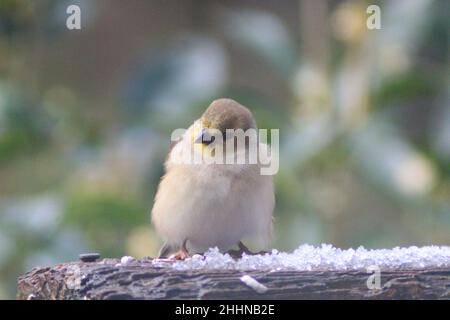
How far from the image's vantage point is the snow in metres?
2.10

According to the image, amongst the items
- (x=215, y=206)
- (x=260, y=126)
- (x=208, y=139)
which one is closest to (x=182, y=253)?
(x=215, y=206)

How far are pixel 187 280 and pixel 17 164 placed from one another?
10.4 feet

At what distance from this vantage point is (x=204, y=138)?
3000mm

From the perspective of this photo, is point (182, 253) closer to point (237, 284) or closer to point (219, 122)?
point (219, 122)

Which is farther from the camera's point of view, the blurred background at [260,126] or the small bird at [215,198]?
the blurred background at [260,126]

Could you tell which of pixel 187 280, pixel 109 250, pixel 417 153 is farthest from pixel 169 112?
pixel 187 280

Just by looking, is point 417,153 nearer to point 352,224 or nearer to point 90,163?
point 352,224

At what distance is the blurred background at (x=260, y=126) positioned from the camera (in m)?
4.39

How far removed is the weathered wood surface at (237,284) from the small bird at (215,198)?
90 centimetres

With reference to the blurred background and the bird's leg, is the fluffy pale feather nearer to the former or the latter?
the bird's leg

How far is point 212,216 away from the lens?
2.99 meters

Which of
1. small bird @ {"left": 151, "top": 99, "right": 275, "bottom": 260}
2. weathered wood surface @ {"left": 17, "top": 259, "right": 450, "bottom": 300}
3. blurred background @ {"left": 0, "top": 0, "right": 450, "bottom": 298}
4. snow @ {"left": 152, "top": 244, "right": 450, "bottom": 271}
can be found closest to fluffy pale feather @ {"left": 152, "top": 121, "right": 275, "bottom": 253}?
small bird @ {"left": 151, "top": 99, "right": 275, "bottom": 260}

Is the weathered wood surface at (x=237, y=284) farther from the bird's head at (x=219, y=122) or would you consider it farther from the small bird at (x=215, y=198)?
the bird's head at (x=219, y=122)

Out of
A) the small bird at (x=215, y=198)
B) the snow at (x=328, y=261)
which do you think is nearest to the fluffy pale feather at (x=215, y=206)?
the small bird at (x=215, y=198)
